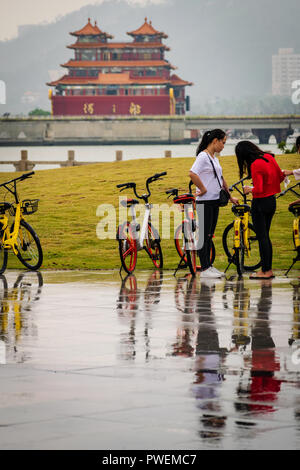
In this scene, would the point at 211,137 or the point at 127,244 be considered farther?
the point at 127,244

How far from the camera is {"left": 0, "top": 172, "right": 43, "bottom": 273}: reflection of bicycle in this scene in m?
11.1

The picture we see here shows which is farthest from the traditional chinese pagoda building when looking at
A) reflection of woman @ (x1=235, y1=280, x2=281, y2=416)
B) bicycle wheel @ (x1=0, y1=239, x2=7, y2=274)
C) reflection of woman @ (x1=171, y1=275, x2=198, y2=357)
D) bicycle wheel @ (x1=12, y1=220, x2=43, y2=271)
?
reflection of woman @ (x1=235, y1=280, x2=281, y2=416)

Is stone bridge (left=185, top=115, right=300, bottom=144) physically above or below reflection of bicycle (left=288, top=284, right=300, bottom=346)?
above

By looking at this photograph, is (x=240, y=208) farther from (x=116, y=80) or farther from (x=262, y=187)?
(x=116, y=80)

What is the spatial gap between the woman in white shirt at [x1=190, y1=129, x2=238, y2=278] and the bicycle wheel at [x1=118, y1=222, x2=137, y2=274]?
2.84 feet

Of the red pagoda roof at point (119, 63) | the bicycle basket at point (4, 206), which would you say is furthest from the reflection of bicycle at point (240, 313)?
the red pagoda roof at point (119, 63)

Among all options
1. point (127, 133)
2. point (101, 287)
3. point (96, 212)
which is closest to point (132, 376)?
point (101, 287)

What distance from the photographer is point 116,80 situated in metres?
141

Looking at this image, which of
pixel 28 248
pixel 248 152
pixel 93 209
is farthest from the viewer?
pixel 93 209

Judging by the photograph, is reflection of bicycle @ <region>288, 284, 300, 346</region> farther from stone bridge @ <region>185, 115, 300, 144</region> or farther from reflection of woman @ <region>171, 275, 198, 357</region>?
stone bridge @ <region>185, 115, 300, 144</region>

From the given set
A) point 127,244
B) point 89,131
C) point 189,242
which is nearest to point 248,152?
point 189,242

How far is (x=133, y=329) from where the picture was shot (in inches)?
271

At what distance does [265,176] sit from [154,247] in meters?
1.93
